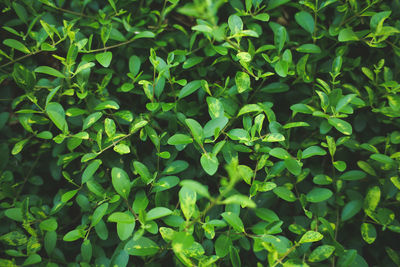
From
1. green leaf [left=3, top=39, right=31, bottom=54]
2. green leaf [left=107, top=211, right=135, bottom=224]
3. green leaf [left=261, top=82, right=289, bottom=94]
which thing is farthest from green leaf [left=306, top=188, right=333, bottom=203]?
green leaf [left=3, top=39, right=31, bottom=54]

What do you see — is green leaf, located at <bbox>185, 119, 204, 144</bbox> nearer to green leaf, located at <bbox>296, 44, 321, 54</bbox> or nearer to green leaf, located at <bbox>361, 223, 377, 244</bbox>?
green leaf, located at <bbox>296, 44, 321, 54</bbox>

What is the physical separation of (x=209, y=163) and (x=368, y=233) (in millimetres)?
662

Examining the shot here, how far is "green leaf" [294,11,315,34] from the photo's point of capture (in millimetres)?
1204

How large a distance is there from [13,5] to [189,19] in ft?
2.31

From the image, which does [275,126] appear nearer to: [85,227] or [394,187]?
[394,187]

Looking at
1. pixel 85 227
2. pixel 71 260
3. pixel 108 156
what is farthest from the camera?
pixel 71 260

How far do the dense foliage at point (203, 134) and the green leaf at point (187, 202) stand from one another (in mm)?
83

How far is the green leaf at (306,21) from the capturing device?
1.20 m

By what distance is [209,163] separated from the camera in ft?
3.18

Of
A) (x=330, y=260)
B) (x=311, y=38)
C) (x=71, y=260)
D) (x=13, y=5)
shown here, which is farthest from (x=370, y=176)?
(x=13, y=5)

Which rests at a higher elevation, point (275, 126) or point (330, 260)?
point (275, 126)

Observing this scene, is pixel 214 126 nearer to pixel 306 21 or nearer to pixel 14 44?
pixel 306 21

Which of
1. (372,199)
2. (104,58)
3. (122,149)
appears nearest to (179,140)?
(122,149)

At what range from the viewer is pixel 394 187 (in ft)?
3.85
